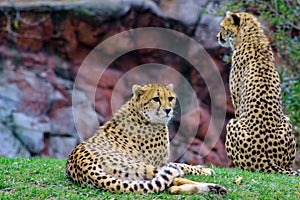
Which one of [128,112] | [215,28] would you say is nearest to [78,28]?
[215,28]

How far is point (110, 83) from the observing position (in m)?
14.0

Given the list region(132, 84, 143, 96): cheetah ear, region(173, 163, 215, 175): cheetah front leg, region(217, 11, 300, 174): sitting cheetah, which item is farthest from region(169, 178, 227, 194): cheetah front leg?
region(217, 11, 300, 174): sitting cheetah

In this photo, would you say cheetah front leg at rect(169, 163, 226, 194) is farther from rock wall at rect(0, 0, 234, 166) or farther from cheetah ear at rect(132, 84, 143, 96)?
rock wall at rect(0, 0, 234, 166)

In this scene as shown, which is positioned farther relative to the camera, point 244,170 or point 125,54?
point 125,54

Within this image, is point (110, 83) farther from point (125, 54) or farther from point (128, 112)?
point (128, 112)

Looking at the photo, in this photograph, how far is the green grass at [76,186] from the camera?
5.25 metres

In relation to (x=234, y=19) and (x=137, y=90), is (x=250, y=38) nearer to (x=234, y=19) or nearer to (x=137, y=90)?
(x=234, y=19)

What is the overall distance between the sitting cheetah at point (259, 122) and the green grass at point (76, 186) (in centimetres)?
43

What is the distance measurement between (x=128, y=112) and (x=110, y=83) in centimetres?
Result: 735

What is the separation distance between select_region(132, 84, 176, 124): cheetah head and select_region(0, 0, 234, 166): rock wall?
6.87 metres

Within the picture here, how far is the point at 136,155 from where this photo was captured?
6.21 metres

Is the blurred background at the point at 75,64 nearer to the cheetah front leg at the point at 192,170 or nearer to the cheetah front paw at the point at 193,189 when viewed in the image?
the cheetah front leg at the point at 192,170

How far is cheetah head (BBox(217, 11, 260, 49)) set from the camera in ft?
28.2

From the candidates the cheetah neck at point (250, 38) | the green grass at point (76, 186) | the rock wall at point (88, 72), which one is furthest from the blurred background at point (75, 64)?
the green grass at point (76, 186)
